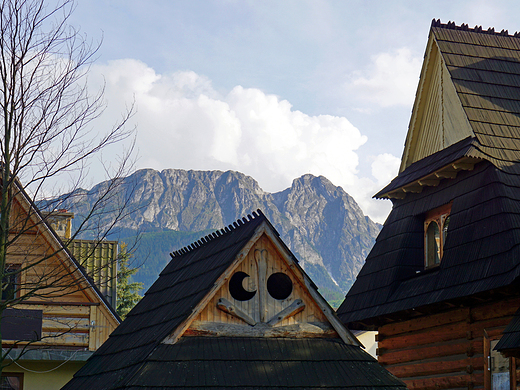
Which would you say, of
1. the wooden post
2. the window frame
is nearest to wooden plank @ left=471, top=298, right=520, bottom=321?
the window frame

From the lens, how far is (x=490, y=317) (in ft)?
46.4

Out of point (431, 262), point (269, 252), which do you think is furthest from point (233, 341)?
point (431, 262)

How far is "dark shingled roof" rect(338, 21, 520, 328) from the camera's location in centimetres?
1382

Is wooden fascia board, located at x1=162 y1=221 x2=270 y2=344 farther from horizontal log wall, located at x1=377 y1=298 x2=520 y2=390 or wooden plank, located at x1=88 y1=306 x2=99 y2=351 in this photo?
wooden plank, located at x1=88 y1=306 x2=99 y2=351

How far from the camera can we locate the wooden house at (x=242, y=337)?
1037 cm

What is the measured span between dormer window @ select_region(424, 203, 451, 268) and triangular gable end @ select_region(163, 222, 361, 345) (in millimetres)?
5274

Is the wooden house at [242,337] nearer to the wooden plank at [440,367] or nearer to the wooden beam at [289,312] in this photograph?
the wooden beam at [289,312]

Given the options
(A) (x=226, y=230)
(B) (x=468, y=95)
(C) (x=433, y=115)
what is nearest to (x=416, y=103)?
(C) (x=433, y=115)

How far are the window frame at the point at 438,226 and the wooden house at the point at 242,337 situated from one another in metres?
5.24

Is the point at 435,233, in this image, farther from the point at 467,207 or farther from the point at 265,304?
the point at 265,304

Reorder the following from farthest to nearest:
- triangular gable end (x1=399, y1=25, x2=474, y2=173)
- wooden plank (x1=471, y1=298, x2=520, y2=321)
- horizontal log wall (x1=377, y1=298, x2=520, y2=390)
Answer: triangular gable end (x1=399, y1=25, x2=474, y2=173) < horizontal log wall (x1=377, y1=298, x2=520, y2=390) < wooden plank (x1=471, y1=298, x2=520, y2=321)

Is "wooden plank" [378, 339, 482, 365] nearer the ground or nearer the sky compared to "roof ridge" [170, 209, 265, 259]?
nearer the ground

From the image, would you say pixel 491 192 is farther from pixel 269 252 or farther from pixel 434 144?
pixel 269 252

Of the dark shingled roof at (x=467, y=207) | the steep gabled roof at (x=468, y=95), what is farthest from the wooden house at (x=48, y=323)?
the steep gabled roof at (x=468, y=95)
